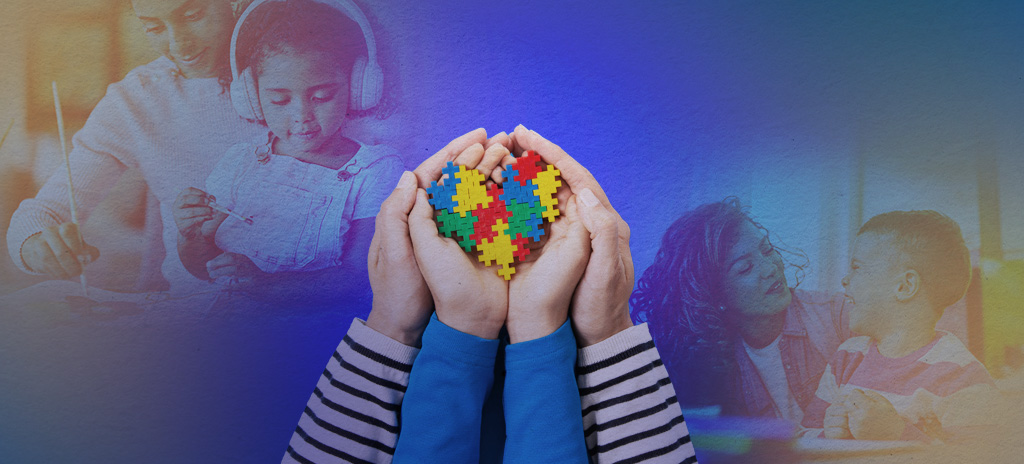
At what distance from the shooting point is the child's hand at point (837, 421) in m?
1.20

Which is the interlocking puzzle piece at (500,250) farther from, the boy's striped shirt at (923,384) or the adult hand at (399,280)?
the boy's striped shirt at (923,384)

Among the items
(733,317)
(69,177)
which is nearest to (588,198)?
(733,317)

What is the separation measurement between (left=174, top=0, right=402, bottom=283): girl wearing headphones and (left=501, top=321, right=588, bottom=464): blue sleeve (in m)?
0.40

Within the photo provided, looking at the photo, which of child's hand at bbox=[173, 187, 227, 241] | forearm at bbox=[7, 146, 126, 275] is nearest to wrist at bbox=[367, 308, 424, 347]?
child's hand at bbox=[173, 187, 227, 241]

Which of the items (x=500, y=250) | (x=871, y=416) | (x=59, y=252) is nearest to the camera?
(x=500, y=250)

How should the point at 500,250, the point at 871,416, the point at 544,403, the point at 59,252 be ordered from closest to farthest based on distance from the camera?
the point at 544,403
the point at 500,250
the point at 59,252
the point at 871,416

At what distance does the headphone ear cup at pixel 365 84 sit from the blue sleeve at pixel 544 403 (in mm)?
540

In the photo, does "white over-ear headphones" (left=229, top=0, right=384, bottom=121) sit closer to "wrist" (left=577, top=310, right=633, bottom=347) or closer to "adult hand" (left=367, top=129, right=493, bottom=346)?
"adult hand" (left=367, top=129, right=493, bottom=346)

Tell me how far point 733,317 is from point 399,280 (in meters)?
0.67

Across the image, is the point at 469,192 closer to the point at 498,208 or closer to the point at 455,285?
the point at 498,208

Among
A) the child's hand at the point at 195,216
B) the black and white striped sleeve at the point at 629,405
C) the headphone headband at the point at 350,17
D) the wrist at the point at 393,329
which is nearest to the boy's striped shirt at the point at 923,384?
the black and white striped sleeve at the point at 629,405

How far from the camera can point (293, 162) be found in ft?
3.66

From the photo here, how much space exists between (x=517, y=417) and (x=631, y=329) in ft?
0.75

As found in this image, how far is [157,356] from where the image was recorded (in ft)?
3.60
